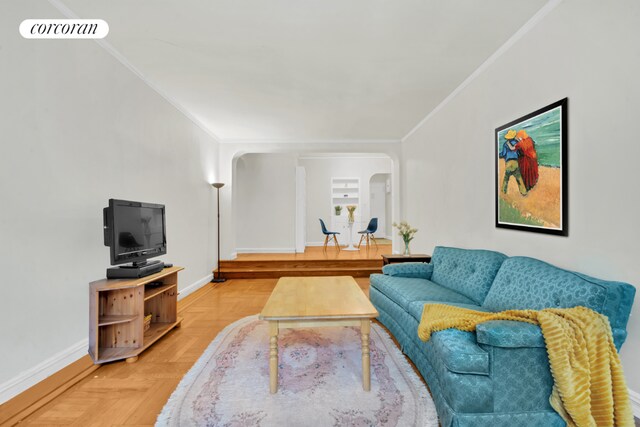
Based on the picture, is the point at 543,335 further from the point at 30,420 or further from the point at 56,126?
the point at 56,126

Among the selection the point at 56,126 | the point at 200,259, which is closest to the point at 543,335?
the point at 56,126

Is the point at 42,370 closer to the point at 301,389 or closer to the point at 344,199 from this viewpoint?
the point at 301,389

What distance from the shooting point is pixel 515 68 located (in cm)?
266

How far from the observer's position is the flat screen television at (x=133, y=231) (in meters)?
2.44

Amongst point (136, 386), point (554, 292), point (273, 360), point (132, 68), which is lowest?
point (136, 386)

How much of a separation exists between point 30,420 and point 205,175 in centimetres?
400

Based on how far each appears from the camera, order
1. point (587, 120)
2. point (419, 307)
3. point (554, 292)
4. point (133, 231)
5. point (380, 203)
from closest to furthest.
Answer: point (554, 292), point (587, 120), point (419, 307), point (133, 231), point (380, 203)

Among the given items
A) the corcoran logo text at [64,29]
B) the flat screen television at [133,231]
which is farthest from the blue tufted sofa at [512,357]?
the corcoran logo text at [64,29]

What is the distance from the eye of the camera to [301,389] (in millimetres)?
2014

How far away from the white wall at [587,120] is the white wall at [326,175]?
230 inches

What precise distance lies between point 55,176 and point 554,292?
11.2 ft

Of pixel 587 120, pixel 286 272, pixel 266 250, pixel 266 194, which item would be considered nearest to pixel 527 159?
pixel 587 120

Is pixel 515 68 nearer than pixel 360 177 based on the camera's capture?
Yes

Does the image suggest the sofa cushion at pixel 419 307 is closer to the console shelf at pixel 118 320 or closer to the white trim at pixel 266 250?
the console shelf at pixel 118 320
